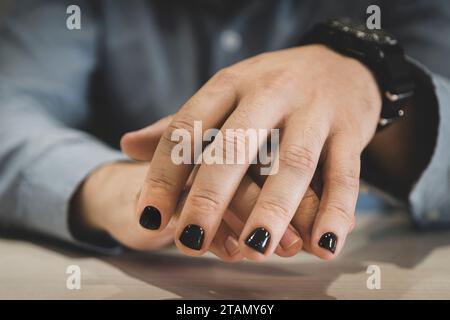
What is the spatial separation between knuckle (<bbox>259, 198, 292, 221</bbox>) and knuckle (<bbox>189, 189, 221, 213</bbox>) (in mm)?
23

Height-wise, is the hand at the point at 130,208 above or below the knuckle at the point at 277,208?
below

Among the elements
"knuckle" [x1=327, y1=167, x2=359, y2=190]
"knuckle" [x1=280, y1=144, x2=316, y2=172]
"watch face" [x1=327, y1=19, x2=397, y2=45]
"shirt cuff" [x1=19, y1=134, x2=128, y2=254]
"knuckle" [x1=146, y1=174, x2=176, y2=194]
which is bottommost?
"shirt cuff" [x1=19, y1=134, x2=128, y2=254]

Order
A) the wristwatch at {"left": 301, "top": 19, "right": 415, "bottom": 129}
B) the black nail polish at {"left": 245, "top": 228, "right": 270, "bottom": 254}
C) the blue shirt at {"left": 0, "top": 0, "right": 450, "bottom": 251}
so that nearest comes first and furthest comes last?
the black nail polish at {"left": 245, "top": 228, "right": 270, "bottom": 254}
the wristwatch at {"left": 301, "top": 19, "right": 415, "bottom": 129}
the blue shirt at {"left": 0, "top": 0, "right": 450, "bottom": 251}

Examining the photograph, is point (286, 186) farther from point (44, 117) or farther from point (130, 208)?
point (44, 117)

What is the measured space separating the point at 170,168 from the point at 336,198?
3.6 inches

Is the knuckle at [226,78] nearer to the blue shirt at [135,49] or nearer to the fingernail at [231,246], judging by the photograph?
the fingernail at [231,246]

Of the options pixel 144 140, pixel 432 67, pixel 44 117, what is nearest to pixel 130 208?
pixel 144 140

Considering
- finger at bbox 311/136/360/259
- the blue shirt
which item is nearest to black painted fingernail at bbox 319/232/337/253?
finger at bbox 311/136/360/259

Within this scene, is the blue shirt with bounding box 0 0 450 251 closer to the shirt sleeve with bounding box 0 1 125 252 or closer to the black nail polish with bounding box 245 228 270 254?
the shirt sleeve with bounding box 0 1 125 252

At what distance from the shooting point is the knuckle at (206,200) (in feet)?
0.85

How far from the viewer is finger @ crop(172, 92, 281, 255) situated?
256 mm

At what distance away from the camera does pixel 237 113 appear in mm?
286

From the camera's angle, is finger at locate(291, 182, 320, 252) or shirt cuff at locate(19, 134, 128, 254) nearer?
finger at locate(291, 182, 320, 252)

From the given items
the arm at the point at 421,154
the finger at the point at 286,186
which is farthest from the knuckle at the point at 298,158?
the arm at the point at 421,154
